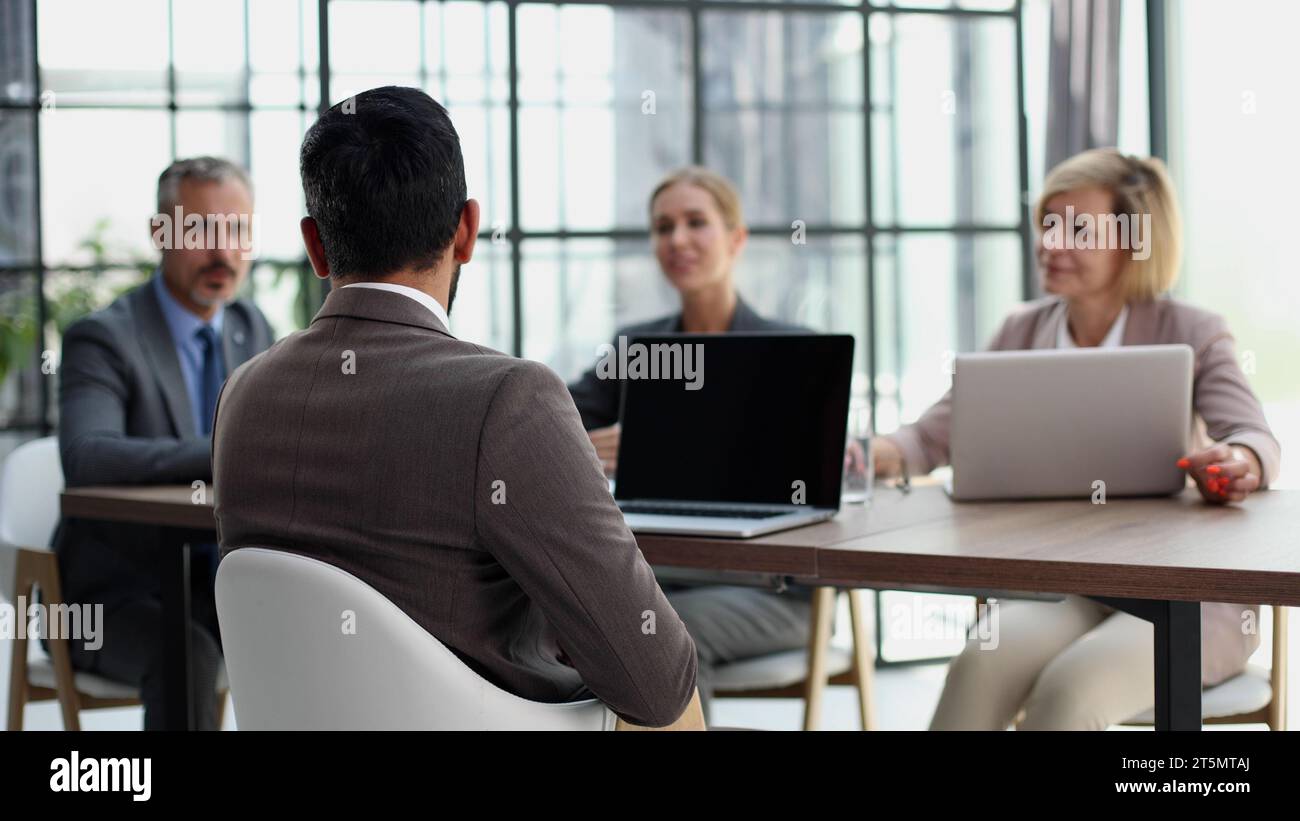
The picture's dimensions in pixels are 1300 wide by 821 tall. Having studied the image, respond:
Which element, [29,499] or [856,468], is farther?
[29,499]

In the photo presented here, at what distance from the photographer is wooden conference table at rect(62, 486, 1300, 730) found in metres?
A: 1.58

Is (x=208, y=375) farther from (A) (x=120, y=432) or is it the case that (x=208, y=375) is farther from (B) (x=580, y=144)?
(B) (x=580, y=144)

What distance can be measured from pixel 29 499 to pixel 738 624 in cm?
176

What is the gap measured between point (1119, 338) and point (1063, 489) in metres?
0.65

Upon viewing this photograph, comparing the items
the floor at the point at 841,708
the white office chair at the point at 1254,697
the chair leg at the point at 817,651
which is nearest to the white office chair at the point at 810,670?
the chair leg at the point at 817,651

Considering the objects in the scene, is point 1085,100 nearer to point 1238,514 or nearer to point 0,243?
point 1238,514

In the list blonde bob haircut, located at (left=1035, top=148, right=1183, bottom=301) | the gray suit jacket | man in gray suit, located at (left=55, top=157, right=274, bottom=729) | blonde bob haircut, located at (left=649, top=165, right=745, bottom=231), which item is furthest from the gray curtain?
the gray suit jacket

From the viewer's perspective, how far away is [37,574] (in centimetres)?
279

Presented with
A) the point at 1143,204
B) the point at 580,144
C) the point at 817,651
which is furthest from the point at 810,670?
the point at 580,144

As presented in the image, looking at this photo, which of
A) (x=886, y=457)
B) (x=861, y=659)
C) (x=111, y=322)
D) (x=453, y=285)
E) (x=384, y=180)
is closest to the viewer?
(x=384, y=180)

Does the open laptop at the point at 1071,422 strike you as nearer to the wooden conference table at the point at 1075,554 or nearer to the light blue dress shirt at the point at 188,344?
the wooden conference table at the point at 1075,554

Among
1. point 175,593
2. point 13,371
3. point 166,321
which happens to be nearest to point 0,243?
point 13,371

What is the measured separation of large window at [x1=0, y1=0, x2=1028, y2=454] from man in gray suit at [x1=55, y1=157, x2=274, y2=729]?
112 cm

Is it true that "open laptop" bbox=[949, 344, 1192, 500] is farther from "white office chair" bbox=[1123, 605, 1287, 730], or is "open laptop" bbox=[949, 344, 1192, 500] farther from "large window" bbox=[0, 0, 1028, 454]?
"large window" bbox=[0, 0, 1028, 454]
